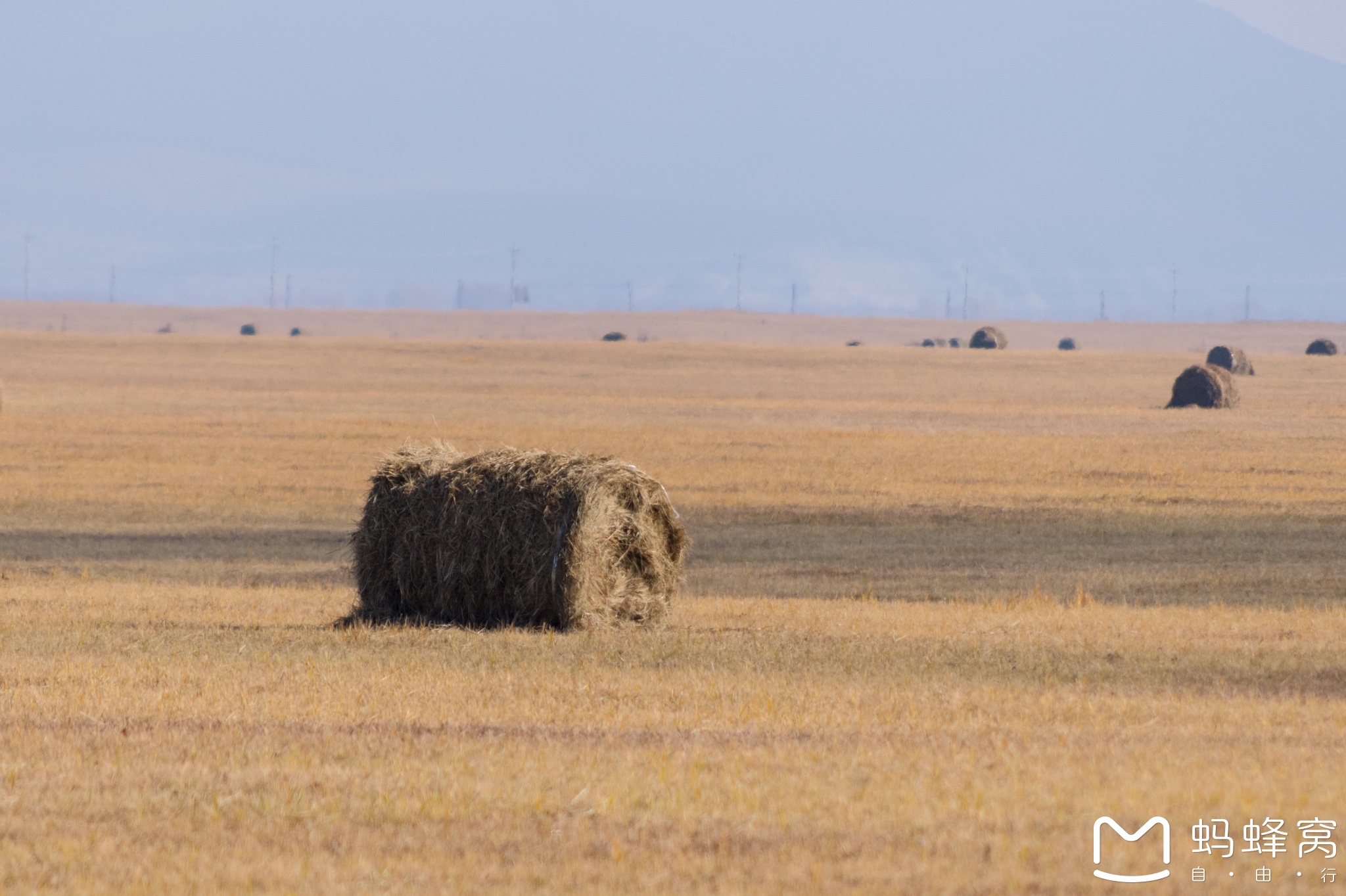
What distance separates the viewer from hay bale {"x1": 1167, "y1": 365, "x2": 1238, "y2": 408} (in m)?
53.3

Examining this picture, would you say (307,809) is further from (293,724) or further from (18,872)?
(293,724)

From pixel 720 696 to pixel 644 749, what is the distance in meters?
1.90

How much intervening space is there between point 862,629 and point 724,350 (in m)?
71.8

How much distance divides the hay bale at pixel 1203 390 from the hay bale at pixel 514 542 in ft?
134

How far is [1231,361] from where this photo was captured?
72.4m

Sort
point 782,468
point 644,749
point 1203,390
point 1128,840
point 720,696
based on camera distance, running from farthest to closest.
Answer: point 1203,390, point 782,468, point 720,696, point 644,749, point 1128,840

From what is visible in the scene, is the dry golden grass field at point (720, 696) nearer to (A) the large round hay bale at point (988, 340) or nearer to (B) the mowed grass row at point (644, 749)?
(B) the mowed grass row at point (644, 749)

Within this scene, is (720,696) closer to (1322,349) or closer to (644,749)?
(644,749)

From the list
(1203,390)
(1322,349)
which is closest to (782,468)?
(1203,390)

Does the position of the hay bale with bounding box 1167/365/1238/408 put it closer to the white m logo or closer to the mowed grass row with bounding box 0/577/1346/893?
the mowed grass row with bounding box 0/577/1346/893

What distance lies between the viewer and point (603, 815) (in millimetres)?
8422

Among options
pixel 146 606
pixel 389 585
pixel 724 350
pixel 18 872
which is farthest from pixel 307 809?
pixel 724 350

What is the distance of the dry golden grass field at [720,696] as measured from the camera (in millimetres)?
7816

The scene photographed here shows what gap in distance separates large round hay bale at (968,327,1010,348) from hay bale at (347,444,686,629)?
8278 centimetres
